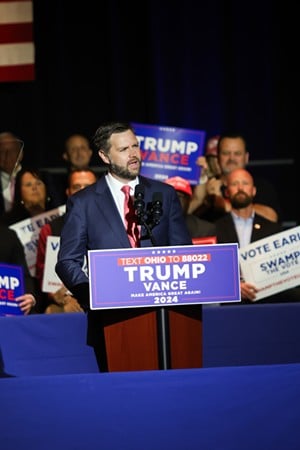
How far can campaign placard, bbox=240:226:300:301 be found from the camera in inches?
207

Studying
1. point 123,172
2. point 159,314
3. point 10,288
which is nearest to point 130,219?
point 123,172

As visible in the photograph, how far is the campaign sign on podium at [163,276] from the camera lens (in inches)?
138

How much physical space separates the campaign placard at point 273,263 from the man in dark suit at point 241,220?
524 millimetres

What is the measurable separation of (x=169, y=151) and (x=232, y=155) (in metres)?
0.42

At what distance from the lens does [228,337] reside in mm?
4473

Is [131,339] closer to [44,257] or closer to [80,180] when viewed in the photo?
[44,257]

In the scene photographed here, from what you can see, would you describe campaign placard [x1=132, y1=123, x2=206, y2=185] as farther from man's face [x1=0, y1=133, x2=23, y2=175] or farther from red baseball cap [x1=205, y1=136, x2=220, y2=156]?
man's face [x1=0, y1=133, x2=23, y2=175]

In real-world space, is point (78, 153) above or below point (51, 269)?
above

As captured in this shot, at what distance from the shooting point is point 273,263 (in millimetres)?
5254

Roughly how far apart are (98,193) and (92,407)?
3.88ft

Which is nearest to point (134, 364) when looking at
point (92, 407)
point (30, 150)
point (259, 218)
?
point (92, 407)

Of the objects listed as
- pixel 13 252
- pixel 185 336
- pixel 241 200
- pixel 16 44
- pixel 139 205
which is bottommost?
pixel 185 336

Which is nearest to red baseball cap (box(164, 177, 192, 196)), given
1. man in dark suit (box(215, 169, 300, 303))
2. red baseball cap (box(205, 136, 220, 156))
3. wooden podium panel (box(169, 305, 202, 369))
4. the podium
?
man in dark suit (box(215, 169, 300, 303))

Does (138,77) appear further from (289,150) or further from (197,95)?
(289,150)
